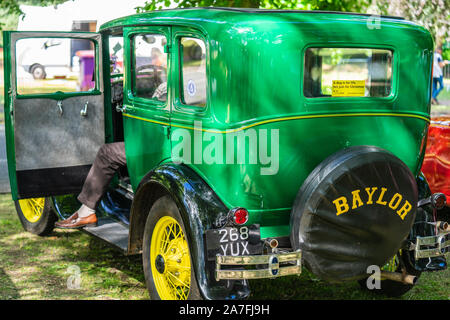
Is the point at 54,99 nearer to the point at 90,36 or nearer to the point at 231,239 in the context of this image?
the point at 90,36

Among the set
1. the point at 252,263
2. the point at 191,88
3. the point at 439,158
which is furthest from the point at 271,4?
the point at 252,263

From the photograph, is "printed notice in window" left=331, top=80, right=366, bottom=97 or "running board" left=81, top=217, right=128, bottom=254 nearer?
"printed notice in window" left=331, top=80, right=366, bottom=97

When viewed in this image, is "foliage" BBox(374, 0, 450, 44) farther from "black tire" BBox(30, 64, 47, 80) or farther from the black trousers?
"black tire" BBox(30, 64, 47, 80)

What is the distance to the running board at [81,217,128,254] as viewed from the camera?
15.0 ft

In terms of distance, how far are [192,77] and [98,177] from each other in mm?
1344

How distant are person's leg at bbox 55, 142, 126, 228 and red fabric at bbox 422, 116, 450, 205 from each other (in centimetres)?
330

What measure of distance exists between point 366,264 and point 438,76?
13.3 m

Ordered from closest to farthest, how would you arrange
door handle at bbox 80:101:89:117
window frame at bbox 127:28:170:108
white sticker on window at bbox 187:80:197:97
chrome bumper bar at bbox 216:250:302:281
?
chrome bumper bar at bbox 216:250:302:281 → white sticker on window at bbox 187:80:197:97 → window frame at bbox 127:28:170:108 → door handle at bbox 80:101:89:117

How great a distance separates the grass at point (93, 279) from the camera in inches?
185

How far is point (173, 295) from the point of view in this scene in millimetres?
4098

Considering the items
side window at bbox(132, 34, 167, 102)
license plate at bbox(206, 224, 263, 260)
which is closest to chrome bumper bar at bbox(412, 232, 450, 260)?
license plate at bbox(206, 224, 263, 260)

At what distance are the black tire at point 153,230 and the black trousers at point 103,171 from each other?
0.85 meters

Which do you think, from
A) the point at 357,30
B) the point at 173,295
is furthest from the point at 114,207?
the point at 357,30

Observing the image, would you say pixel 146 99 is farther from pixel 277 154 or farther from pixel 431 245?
pixel 431 245
